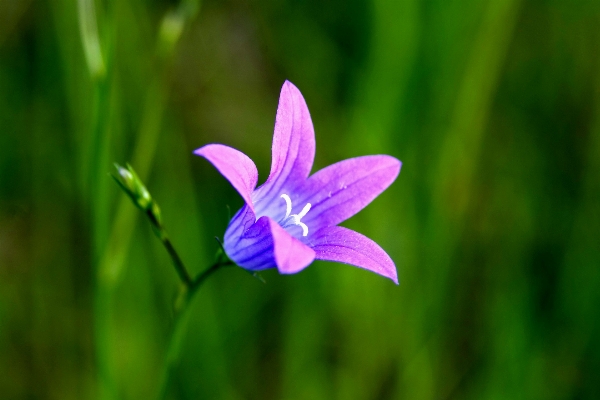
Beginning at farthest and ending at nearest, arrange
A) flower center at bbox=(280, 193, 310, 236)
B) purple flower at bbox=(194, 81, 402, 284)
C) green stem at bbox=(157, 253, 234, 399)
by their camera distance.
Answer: flower center at bbox=(280, 193, 310, 236) < green stem at bbox=(157, 253, 234, 399) < purple flower at bbox=(194, 81, 402, 284)

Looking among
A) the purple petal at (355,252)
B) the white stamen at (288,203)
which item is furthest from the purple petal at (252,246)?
the white stamen at (288,203)

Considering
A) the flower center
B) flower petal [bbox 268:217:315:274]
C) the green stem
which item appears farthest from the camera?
the flower center

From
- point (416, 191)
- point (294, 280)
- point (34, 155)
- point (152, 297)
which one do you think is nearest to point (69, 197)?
point (34, 155)

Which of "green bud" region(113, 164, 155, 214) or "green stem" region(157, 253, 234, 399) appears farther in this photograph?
"green stem" region(157, 253, 234, 399)

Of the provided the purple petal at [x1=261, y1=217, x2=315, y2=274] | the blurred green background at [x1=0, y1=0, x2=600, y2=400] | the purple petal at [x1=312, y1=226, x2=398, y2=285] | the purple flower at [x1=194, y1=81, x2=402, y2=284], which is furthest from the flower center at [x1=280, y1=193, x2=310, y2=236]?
the blurred green background at [x1=0, y1=0, x2=600, y2=400]

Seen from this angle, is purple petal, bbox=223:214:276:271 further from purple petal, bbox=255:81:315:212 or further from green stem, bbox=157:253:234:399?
purple petal, bbox=255:81:315:212

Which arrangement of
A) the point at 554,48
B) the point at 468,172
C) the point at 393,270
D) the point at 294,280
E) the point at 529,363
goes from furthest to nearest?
the point at 554,48, the point at 468,172, the point at 294,280, the point at 529,363, the point at 393,270

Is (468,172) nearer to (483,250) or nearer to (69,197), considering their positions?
(483,250)

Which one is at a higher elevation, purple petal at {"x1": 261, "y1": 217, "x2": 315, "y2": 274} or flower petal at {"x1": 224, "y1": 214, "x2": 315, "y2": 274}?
purple petal at {"x1": 261, "y1": 217, "x2": 315, "y2": 274}

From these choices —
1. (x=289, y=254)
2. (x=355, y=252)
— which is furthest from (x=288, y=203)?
(x=289, y=254)
